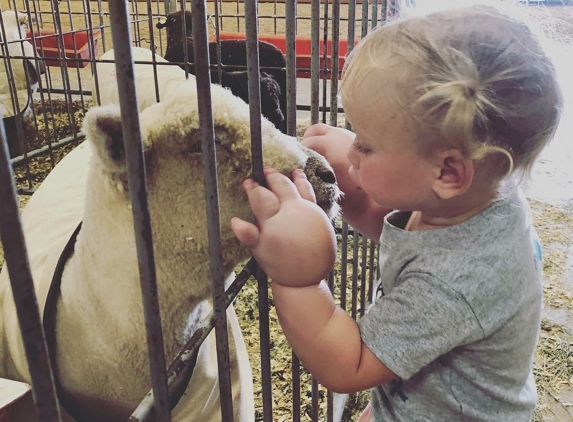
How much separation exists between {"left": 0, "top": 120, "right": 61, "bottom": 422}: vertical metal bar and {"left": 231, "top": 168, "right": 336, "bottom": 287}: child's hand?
14.3 inches

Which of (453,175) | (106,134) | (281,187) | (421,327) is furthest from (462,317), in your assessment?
(106,134)

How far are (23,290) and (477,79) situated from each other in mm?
525

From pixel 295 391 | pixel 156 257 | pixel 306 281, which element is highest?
pixel 306 281

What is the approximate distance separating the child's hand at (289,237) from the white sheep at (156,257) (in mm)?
193

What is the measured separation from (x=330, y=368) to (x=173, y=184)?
42 centimetres

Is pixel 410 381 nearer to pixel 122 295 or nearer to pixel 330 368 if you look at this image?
pixel 330 368

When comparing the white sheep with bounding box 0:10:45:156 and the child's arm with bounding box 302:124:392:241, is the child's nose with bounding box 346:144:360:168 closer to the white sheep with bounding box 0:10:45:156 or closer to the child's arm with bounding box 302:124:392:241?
the child's arm with bounding box 302:124:392:241

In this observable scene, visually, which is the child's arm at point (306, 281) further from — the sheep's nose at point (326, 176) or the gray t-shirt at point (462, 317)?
the sheep's nose at point (326, 176)

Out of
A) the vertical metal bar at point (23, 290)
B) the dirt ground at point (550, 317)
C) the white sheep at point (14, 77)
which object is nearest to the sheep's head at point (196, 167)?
the dirt ground at point (550, 317)

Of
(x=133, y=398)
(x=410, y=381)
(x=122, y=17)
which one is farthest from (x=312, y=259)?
(x=133, y=398)

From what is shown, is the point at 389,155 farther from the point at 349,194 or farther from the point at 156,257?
the point at 156,257

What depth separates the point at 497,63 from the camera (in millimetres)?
629

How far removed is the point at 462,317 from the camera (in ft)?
2.24

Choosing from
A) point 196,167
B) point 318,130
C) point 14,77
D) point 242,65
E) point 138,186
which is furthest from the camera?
point 14,77
